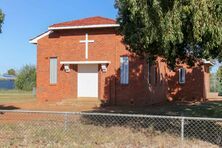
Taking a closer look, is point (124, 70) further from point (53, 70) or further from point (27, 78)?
point (27, 78)

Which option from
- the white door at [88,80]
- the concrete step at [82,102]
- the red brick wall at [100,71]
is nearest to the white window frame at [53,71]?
the red brick wall at [100,71]

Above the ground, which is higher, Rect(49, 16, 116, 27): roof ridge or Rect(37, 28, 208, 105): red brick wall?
Rect(49, 16, 116, 27): roof ridge

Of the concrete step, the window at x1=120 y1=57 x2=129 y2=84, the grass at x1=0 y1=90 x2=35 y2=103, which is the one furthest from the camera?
the grass at x1=0 y1=90 x2=35 y2=103

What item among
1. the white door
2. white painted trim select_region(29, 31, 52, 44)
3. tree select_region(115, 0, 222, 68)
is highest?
white painted trim select_region(29, 31, 52, 44)

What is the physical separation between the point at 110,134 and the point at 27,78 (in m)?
40.7

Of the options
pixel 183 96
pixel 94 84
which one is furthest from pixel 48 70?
pixel 183 96

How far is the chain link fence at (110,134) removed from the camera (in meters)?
11.4

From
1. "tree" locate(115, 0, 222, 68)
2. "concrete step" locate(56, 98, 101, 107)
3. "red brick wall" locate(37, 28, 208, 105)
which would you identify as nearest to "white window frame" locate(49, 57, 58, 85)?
"red brick wall" locate(37, 28, 208, 105)

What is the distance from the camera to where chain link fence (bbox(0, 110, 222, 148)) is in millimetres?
11350

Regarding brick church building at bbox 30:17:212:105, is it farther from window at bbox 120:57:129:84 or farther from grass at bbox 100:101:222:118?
grass at bbox 100:101:222:118

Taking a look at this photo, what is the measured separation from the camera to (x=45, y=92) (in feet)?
97.5

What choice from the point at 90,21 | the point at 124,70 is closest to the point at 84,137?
the point at 124,70

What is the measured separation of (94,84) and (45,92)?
3640 millimetres

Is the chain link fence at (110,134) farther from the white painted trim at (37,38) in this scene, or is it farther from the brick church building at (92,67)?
the white painted trim at (37,38)
